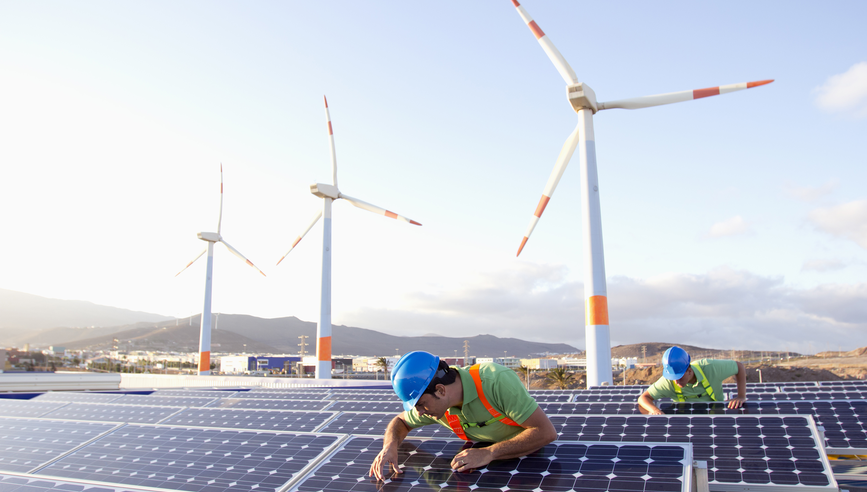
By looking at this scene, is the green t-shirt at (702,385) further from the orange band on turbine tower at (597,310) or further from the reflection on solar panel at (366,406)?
the orange band on turbine tower at (597,310)

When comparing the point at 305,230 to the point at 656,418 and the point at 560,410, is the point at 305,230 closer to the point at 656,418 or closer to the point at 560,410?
the point at 560,410

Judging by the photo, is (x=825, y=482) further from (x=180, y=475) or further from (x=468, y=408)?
(x=180, y=475)

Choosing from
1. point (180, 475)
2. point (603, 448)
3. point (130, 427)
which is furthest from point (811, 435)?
point (130, 427)

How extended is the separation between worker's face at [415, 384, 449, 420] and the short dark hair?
43 millimetres

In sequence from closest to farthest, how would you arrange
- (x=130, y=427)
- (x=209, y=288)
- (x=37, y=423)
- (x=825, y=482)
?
(x=825, y=482) < (x=130, y=427) < (x=37, y=423) < (x=209, y=288)

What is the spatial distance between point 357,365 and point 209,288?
12956 cm

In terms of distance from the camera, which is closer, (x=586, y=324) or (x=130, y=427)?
(x=130, y=427)

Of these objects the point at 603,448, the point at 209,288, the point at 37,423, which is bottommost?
the point at 37,423

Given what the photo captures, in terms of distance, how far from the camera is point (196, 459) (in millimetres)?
6430

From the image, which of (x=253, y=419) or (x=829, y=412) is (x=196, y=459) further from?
(x=829, y=412)

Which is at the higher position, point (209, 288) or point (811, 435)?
point (209, 288)

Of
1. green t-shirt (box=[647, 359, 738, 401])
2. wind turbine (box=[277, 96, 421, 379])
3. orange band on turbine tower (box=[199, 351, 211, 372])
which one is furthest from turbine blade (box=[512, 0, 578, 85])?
orange band on turbine tower (box=[199, 351, 211, 372])

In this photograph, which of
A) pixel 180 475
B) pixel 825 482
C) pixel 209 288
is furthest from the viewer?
pixel 209 288

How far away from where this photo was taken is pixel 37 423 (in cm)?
991
